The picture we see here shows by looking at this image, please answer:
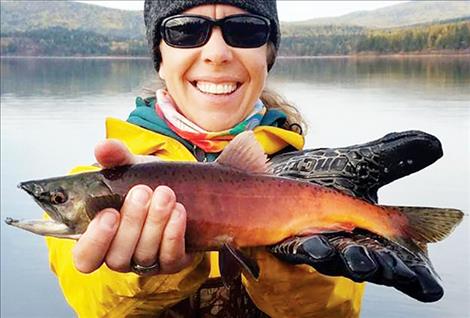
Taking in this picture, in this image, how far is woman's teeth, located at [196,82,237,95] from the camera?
391 centimetres

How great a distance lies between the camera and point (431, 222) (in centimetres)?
299

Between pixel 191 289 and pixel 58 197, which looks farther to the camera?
pixel 191 289

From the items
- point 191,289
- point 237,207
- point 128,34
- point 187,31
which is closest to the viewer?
point 237,207

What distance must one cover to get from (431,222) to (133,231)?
1.24 meters

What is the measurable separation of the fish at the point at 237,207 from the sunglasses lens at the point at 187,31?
3.38 feet

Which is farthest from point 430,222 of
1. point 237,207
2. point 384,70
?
point 384,70

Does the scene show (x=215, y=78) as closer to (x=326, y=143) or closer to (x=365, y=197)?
(x=365, y=197)

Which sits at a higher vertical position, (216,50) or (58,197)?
(216,50)

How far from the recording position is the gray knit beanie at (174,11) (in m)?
3.97

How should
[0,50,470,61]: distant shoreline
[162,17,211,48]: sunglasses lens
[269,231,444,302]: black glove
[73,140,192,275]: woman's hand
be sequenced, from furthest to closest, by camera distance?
[0,50,470,61]: distant shoreline
[162,17,211,48]: sunglasses lens
[73,140,192,275]: woman's hand
[269,231,444,302]: black glove

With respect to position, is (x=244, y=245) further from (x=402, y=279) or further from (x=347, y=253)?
(x=402, y=279)

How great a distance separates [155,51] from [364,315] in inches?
270

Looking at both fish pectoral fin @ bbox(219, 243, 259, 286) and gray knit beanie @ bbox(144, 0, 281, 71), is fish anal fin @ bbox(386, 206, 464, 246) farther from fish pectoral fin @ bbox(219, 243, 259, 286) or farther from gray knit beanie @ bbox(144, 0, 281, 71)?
gray knit beanie @ bbox(144, 0, 281, 71)

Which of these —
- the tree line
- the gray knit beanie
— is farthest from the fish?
the tree line
